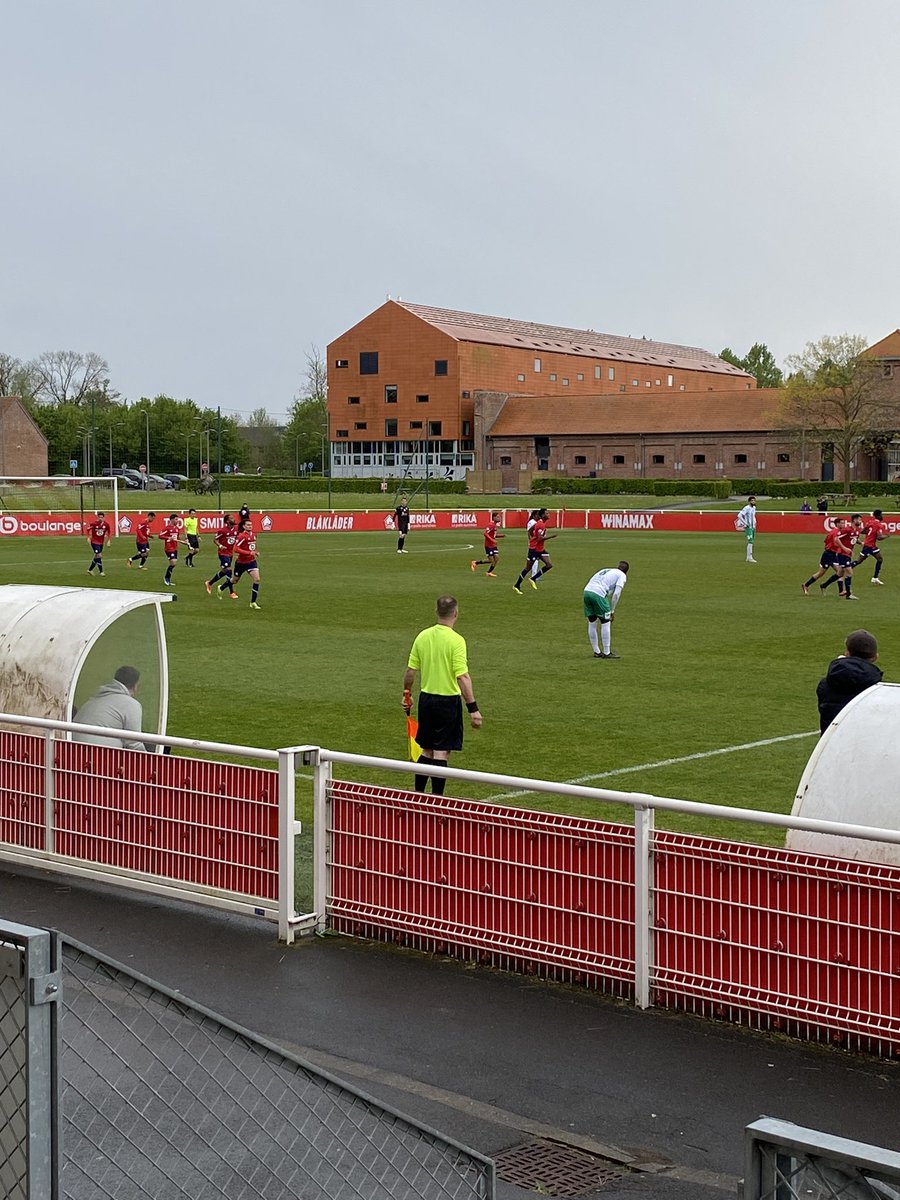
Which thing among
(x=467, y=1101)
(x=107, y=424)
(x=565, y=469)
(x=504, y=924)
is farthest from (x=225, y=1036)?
(x=107, y=424)

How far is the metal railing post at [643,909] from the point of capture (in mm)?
7785

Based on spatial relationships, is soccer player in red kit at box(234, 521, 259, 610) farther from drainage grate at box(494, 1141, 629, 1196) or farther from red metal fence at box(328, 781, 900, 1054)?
drainage grate at box(494, 1141, 629, 1196)

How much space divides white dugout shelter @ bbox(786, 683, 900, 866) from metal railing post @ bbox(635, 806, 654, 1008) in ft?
2.39

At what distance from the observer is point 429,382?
10350 cm

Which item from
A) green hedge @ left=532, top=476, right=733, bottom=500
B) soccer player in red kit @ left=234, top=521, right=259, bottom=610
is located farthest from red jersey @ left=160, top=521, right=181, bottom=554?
green hedge @ left=532, top=476, right=733, bottom=500

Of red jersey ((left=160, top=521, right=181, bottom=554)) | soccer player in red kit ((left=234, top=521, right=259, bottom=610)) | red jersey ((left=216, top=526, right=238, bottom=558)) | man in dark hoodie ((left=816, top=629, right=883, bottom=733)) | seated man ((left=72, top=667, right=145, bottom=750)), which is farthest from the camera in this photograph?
red jersey ((left=160, top=521, right=181, bottom=554))

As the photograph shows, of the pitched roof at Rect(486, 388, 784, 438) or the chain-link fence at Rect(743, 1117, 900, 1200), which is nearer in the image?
the chain-link fence at Rect(743, 1117, 900, 1200)

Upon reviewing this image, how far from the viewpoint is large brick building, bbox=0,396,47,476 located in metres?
104

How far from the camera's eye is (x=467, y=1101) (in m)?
6.49

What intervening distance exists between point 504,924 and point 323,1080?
16.3ft

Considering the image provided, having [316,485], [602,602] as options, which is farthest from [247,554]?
[316,485]

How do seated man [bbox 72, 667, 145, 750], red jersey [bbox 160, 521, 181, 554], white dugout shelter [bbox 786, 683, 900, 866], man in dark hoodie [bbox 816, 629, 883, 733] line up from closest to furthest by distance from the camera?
1. white dugout shelter [bbox 786, 683, 900, 866]
2. man in dark hoodie [bbox 816, 629, 883, 733]
3. seated man [bbox 72, 667, 145, 750]
4. red jersey [bbox 160, 521, 181, 554]

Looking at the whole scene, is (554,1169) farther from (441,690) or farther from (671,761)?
(671,761)

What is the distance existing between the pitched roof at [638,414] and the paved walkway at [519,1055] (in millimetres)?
88262
